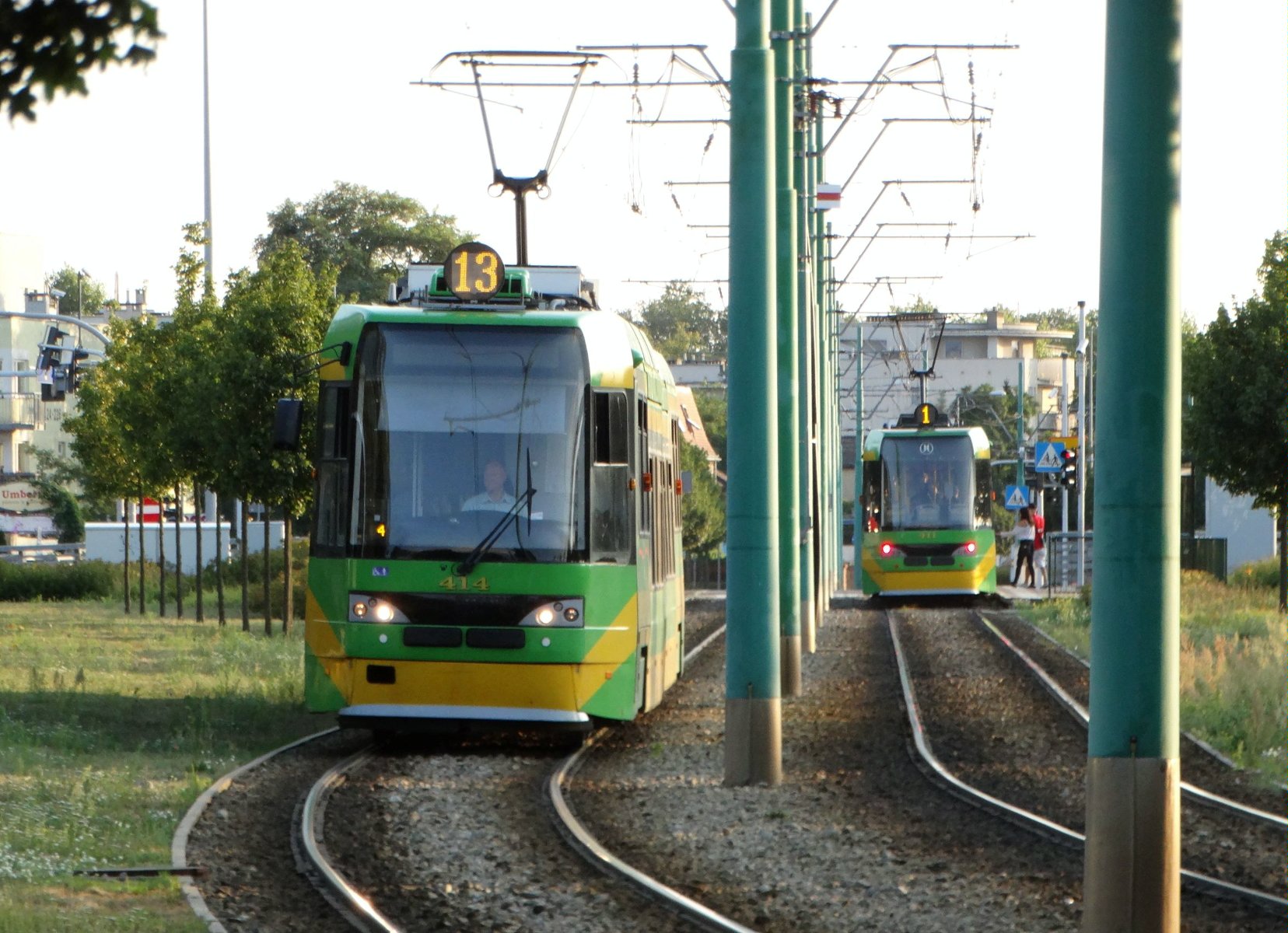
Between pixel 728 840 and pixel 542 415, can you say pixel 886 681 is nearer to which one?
pixel 542 415

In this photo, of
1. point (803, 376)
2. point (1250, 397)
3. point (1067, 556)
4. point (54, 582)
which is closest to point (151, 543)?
point (54, 582)

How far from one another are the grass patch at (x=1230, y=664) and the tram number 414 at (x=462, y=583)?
184 inches

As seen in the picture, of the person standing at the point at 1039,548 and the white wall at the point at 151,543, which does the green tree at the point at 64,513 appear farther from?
the person standing at the point at 1039,548

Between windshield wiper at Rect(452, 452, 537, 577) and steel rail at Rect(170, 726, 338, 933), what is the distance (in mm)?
1899

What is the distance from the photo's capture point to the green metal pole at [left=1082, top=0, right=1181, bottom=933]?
7.55m

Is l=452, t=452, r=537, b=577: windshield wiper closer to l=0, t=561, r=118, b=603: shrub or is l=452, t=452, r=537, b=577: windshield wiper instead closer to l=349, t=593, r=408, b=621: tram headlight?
l=349, t=593, r=408, b=621: tram headlight

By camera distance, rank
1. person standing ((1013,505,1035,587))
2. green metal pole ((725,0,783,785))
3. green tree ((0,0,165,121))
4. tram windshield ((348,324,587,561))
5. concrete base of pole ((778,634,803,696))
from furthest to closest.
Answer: person standing ((1013,505,1035,587)) < concrete base of pole ((778,634,803,696)) < tram windshield ((348,324,587,561)) < green metal pole ((725,0,783,785)) < green tree ((0,0,165,121))

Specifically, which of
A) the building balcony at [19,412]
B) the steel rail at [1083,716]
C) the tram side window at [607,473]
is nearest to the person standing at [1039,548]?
the steel rail at [1083,716]

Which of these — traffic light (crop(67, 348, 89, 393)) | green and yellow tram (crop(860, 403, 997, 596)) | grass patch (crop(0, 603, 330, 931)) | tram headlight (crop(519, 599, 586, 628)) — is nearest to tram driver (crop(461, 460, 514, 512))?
tram headlight (crop(519, 599, 586, 628))

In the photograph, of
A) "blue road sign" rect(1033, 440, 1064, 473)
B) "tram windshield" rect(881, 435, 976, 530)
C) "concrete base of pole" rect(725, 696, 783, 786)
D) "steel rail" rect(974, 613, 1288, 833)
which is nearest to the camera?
"steel rail" rect(974, 613, 1288, 833)

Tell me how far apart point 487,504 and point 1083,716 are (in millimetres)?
6141

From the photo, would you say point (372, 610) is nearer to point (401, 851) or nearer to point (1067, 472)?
point (401, 851)

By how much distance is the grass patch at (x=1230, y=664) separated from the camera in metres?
15.8

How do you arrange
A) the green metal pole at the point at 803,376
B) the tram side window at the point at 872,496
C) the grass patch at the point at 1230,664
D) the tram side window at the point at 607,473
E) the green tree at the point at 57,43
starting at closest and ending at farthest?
1. the green tree at the point at 57,43
2. the tram side window at the point at 607,473
3. the grass patch at the point at 1230,664
4. the green metal pole at the point at 803,376
5. the tram side window at the point at 872,496
